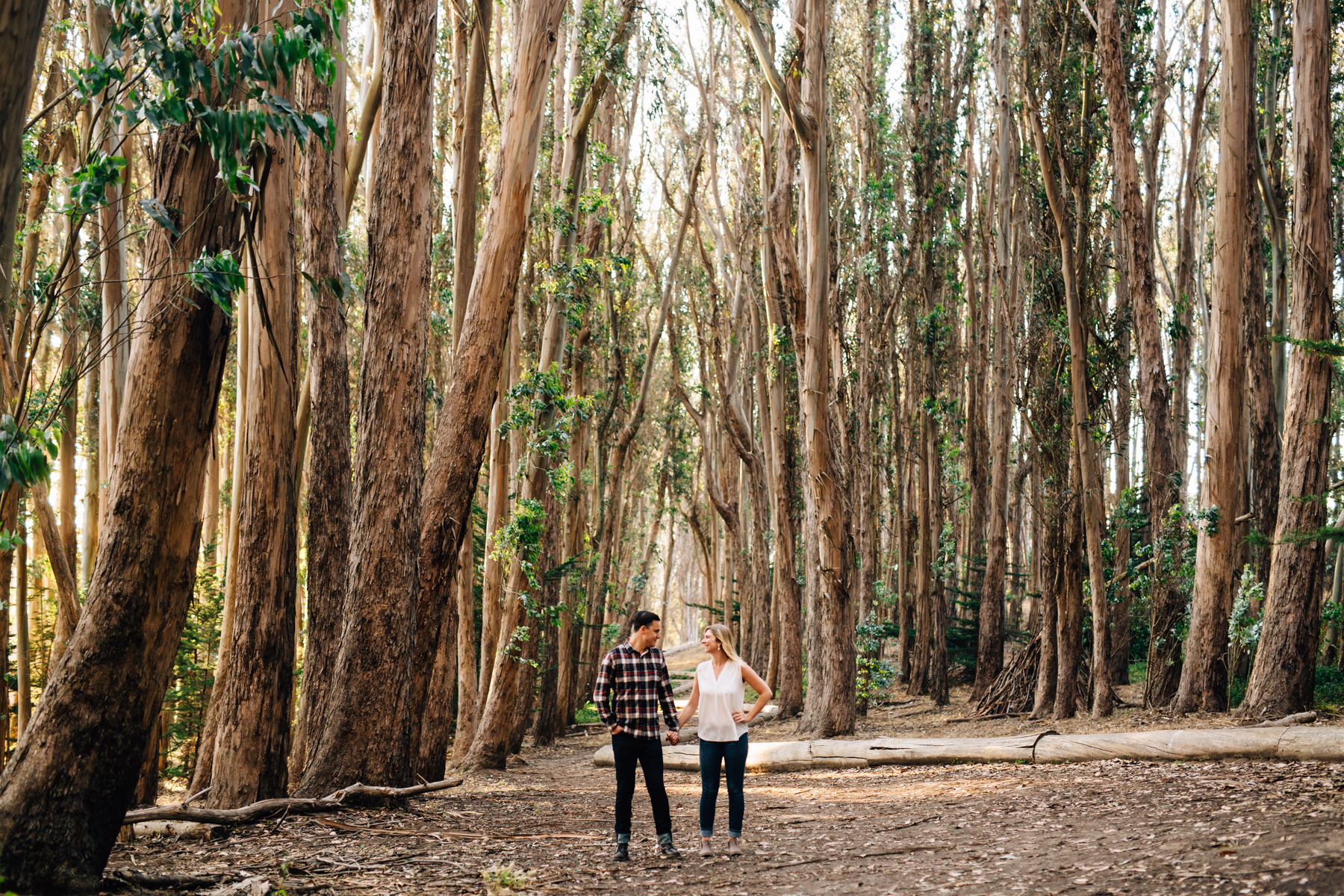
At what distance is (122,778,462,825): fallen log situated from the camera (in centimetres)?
589

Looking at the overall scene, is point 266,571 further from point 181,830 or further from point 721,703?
point 721,703

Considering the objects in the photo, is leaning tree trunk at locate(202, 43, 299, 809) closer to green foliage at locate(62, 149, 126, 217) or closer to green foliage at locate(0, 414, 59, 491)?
green foliage at locate(62, 149, 126, 217)

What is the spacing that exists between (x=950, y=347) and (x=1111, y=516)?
779 cm

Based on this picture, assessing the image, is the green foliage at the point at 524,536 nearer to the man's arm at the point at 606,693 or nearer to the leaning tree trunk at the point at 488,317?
A: the leaning tree trunk at the point at 488,317

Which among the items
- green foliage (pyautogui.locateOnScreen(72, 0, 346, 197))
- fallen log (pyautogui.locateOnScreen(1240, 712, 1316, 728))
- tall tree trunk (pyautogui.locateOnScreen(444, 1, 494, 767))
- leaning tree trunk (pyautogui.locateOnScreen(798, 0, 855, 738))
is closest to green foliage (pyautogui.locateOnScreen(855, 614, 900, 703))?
leaning tree trunk (pyautogui.locateOnScreen(798, 0, 855, 738))

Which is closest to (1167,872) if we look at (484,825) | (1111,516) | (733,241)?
(484,825)

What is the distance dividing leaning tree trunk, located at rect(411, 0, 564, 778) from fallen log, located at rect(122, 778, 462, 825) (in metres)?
1.17

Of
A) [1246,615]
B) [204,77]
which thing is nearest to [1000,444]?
[1246,615]

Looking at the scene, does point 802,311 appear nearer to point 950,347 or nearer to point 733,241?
point 733,241

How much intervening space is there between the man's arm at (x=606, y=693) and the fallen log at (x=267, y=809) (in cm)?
230

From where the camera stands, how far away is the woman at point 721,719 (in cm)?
580

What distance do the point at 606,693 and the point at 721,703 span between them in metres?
0.70

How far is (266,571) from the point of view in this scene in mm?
7461

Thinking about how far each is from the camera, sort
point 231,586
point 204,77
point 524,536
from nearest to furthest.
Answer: point 204,77, point 231,586, point 524,536
